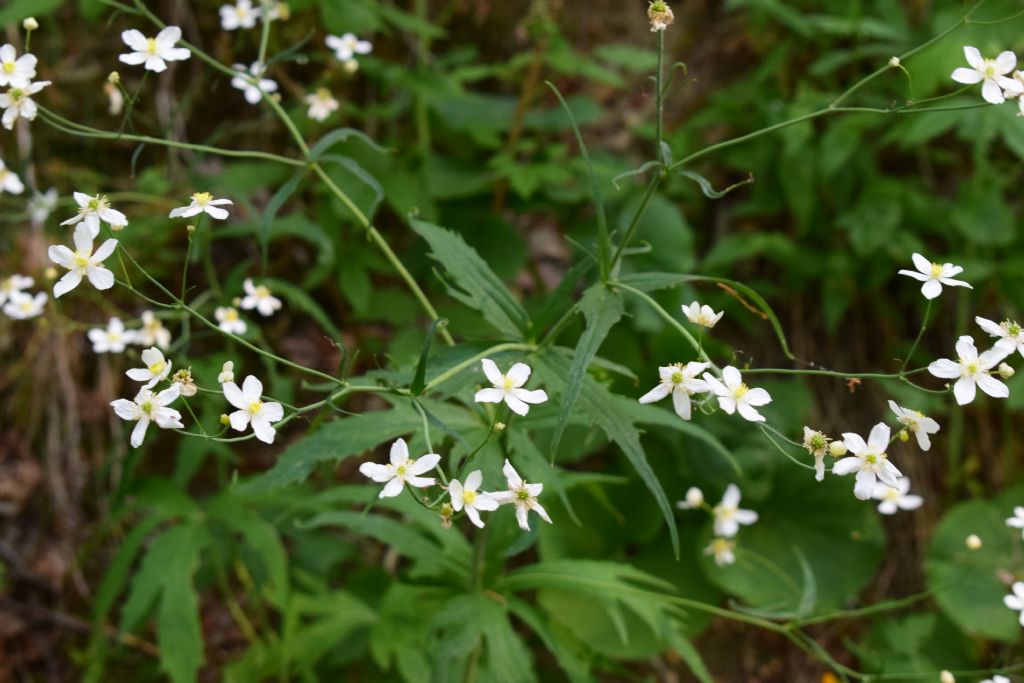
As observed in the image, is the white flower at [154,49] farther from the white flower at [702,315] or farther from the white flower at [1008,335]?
the white flower at [1008,335]

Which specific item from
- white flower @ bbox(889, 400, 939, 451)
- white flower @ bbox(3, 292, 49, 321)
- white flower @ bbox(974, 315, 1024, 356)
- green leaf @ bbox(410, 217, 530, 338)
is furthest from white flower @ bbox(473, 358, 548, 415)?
white flower @ bbox(3, 292, 49, 321)

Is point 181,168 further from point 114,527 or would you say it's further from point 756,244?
point 756,244

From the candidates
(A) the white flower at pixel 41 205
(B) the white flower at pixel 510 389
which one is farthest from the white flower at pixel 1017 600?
(A) the white flower at pixel 41 205

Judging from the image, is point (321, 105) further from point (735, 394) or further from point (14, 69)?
point (735, 394)

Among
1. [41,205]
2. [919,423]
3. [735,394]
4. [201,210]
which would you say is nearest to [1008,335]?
[919,423]

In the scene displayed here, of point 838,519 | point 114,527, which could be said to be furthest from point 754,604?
point 114,527
